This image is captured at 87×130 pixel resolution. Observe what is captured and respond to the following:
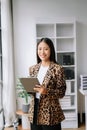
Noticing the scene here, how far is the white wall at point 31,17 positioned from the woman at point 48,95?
227cm

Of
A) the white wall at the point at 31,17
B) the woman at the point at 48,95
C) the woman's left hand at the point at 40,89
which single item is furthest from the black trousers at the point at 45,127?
the white wall at the point at 31,17

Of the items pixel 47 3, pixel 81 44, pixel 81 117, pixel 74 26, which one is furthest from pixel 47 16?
pixel 81 117

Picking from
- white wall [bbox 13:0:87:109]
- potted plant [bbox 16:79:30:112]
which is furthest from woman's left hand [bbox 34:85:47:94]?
white wall [bbox 13:0:87:109]

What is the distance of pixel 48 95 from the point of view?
172 cm

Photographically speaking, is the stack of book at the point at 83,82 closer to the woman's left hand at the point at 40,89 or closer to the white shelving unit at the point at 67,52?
the white shelving unit at the point at 67,52

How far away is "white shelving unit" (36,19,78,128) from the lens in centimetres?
386

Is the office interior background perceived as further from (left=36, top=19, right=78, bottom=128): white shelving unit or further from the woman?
the woman

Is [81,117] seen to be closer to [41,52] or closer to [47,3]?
[47,3]

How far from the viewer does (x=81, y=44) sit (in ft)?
13.3

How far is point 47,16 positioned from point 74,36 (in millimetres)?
669

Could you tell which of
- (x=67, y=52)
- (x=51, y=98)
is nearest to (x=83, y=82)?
(x=67, y=52)

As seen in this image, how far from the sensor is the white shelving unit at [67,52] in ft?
12.7

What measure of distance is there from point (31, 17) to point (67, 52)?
99cm

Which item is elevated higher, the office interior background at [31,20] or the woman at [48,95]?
the office interior background at [31,20]
